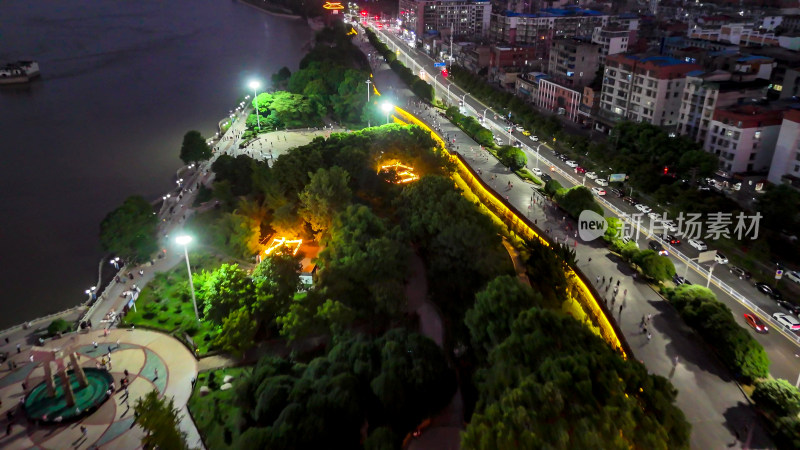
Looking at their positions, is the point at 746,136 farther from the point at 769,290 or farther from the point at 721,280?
the point at 769,290

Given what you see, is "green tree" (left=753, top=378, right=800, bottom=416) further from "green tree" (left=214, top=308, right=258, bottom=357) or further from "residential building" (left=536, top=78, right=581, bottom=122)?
"residential building" (left=536, top=78, right=581, bottom=122)

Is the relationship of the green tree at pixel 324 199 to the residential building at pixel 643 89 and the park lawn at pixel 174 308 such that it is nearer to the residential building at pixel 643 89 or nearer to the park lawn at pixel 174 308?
the park lawn at pixel 174 308

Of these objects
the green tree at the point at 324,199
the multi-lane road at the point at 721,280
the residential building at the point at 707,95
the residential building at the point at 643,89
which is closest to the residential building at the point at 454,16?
the residential building at the point at 643,89

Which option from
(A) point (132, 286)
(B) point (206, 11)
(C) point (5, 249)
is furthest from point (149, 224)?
(B) point (206, 11)

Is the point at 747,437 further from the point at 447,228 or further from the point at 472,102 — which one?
the point at 472,102

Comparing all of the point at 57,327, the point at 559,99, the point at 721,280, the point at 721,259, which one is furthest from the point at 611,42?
the point at 57,327

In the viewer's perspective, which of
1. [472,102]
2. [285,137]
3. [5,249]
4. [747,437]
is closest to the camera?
[747,437]

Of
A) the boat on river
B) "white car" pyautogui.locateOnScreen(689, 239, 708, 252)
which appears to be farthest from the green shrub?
the boat on river
